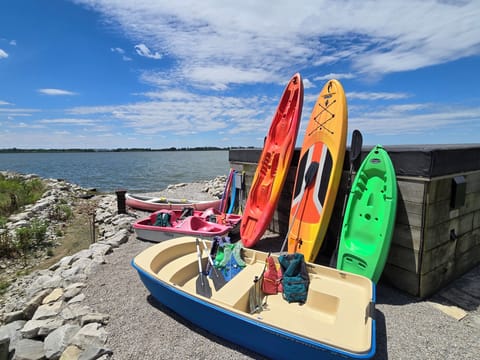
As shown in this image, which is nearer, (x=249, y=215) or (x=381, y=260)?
(x=381, y=260)

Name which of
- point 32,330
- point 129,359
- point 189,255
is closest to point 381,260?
point 189,255

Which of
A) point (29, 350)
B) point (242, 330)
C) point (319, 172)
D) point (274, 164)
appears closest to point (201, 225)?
point (274, 164)

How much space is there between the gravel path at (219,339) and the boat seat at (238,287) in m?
0.40

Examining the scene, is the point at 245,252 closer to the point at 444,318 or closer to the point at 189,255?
the point at 189,255

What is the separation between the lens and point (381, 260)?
343cm

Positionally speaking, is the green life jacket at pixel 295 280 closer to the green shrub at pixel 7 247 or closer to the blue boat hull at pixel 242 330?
the blue boat hull at pixel 242 330

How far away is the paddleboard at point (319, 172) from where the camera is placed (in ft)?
13.8

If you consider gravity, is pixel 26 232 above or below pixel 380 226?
below

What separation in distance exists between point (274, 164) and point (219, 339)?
11.6 feet

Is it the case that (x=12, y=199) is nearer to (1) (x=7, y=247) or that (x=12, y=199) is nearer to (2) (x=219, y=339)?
(1) (x=7, y=247)

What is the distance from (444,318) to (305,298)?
5.21ft

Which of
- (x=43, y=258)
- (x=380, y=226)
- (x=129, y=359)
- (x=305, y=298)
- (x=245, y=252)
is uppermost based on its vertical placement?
(x=380, y=226)

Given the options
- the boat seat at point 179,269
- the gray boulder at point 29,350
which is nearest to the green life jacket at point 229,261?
the boat seat at point 179,269

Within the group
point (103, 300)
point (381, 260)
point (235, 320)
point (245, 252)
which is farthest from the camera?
point (245, 252)
